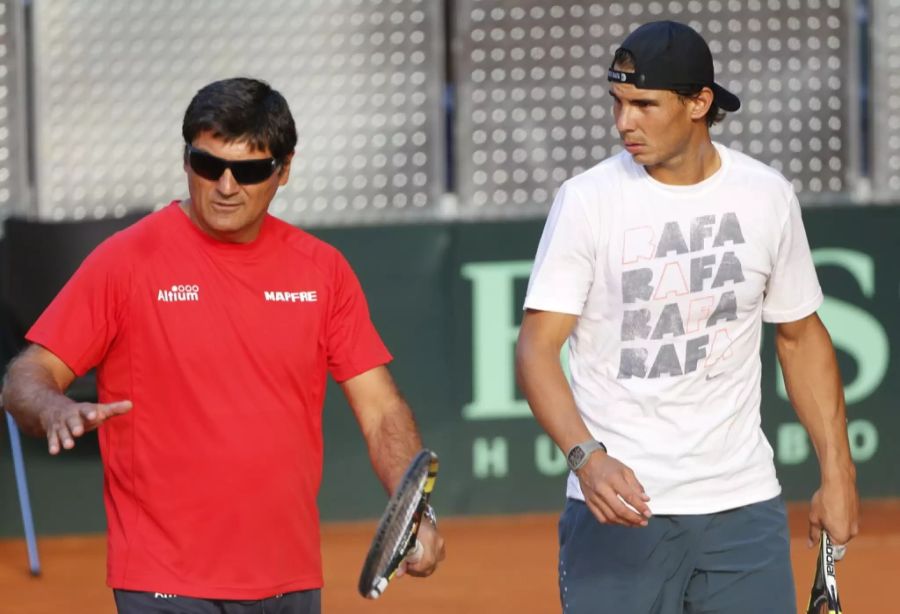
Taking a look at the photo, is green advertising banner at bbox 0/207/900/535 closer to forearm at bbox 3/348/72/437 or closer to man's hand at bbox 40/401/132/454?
forearm at bbox 3/348/72/437

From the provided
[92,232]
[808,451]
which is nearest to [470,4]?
[92,232]

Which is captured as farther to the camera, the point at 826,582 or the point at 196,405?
the point at 826,582

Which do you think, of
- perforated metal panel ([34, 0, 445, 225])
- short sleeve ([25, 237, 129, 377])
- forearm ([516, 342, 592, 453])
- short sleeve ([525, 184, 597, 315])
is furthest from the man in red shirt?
perforated metal panel ([34, 0, 445, 225])

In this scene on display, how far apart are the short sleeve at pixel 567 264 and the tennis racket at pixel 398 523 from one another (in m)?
0.87

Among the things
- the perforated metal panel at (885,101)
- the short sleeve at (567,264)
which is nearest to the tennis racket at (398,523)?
the short sleeve at (567,264)

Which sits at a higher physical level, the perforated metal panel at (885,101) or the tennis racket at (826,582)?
the perforated metal panel at (885,101)

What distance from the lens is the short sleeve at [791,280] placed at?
15.5ft

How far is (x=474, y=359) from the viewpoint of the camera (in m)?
10.1

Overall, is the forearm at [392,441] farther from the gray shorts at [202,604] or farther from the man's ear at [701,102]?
the man's ear at [701,102]

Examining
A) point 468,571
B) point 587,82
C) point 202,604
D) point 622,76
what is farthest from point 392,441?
point 587,82

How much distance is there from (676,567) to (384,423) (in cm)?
89

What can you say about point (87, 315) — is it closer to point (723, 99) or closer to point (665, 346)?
point (665, 346)

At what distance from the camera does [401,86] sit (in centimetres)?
1050

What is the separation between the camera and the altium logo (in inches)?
166
